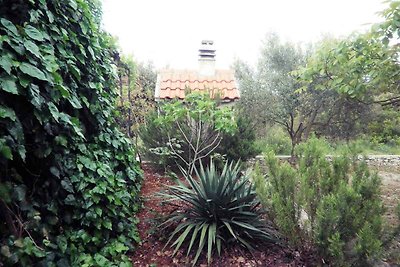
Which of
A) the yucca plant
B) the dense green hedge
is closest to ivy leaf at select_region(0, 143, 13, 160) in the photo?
the dense green hedge

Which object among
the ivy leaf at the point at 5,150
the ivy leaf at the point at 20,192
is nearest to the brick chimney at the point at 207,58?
the ivy leaf at the point at 20,192

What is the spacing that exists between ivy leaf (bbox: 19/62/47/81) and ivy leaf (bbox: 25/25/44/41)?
0.22 meters

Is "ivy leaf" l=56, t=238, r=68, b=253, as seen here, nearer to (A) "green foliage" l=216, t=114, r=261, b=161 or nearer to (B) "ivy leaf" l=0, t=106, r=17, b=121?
(B) "ivy leaf" l=0, t=106, r=17, b=121

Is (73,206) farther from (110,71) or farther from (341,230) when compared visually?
(341,230)

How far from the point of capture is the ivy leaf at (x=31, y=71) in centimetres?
147

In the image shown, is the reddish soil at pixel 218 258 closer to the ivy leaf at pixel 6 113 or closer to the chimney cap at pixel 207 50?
the ivy leaf at pixel 6 113

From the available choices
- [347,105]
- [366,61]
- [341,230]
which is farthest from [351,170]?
[347,105]

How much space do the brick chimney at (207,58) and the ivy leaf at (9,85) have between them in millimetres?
6366

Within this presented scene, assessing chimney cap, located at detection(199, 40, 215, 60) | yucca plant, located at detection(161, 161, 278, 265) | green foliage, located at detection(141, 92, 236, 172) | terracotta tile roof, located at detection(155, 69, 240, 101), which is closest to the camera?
yucca plant, located at detection(161, 161, 278, 265)

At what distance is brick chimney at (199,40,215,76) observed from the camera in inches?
293

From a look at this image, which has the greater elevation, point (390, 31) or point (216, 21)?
point (216, 21)

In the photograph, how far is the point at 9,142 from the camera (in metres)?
1.40

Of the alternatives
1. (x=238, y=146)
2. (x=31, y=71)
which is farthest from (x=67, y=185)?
(x=238, y=146)

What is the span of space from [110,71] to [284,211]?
2.48 m
